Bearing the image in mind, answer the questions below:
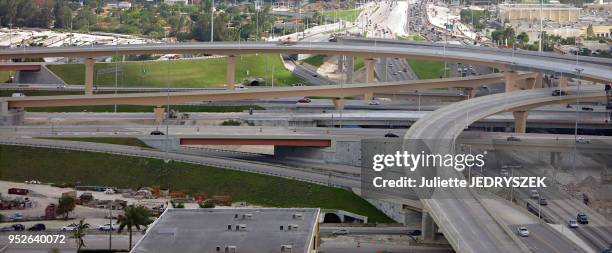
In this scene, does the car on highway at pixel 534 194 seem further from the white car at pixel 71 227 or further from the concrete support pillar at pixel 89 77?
the concrete support pillar at pixel 89 77

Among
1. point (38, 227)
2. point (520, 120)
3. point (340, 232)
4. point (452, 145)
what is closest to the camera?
point (340, 232)

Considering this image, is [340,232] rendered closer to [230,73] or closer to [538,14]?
[230,73]

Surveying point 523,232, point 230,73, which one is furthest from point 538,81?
point 523,232

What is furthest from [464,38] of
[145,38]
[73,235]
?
[73,235]

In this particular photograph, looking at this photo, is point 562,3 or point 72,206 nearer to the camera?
point 72,206

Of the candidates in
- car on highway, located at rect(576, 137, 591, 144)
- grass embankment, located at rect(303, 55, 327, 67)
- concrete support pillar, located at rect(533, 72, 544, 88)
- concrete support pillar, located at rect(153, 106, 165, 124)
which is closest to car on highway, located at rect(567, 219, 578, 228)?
car on highway, located at rect(576, 137, 591, 144)

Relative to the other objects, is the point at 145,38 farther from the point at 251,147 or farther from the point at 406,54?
the point at 251,147

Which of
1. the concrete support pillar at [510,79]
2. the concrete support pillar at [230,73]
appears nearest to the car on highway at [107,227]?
the concrete support pillar at [230,73]
